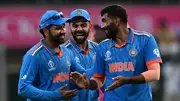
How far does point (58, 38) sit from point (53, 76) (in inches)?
18.5

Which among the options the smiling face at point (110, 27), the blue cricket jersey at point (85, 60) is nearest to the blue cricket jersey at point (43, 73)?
the blue cricket jersey at point (85, 60)

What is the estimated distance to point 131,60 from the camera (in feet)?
30.3

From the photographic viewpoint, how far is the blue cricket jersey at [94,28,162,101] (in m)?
9.23

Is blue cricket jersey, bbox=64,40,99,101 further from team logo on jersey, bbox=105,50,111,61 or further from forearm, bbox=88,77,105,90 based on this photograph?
team logo on jersey, bbox=105,50,111,61

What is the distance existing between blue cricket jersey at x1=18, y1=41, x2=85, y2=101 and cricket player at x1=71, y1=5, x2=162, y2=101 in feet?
2.02

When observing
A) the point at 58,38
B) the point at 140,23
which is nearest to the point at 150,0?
the point at 140,23

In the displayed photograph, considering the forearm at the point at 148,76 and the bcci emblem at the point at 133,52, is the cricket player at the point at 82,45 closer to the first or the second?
the bcci emblem at the point at 133,52

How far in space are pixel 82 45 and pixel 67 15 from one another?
7.84m

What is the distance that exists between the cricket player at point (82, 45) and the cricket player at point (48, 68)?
2.00 ft

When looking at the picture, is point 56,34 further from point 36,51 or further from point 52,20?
point 36,51

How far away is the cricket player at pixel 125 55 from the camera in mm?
9227

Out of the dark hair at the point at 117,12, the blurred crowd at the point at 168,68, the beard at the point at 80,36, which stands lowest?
the blurred crowd at the point at 168,68

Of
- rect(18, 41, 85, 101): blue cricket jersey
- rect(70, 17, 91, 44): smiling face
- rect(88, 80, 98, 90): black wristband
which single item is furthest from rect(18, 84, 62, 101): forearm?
rect(70, 17, 91, 44): smiling face

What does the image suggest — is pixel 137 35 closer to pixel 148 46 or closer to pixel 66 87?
pixel 148 46
